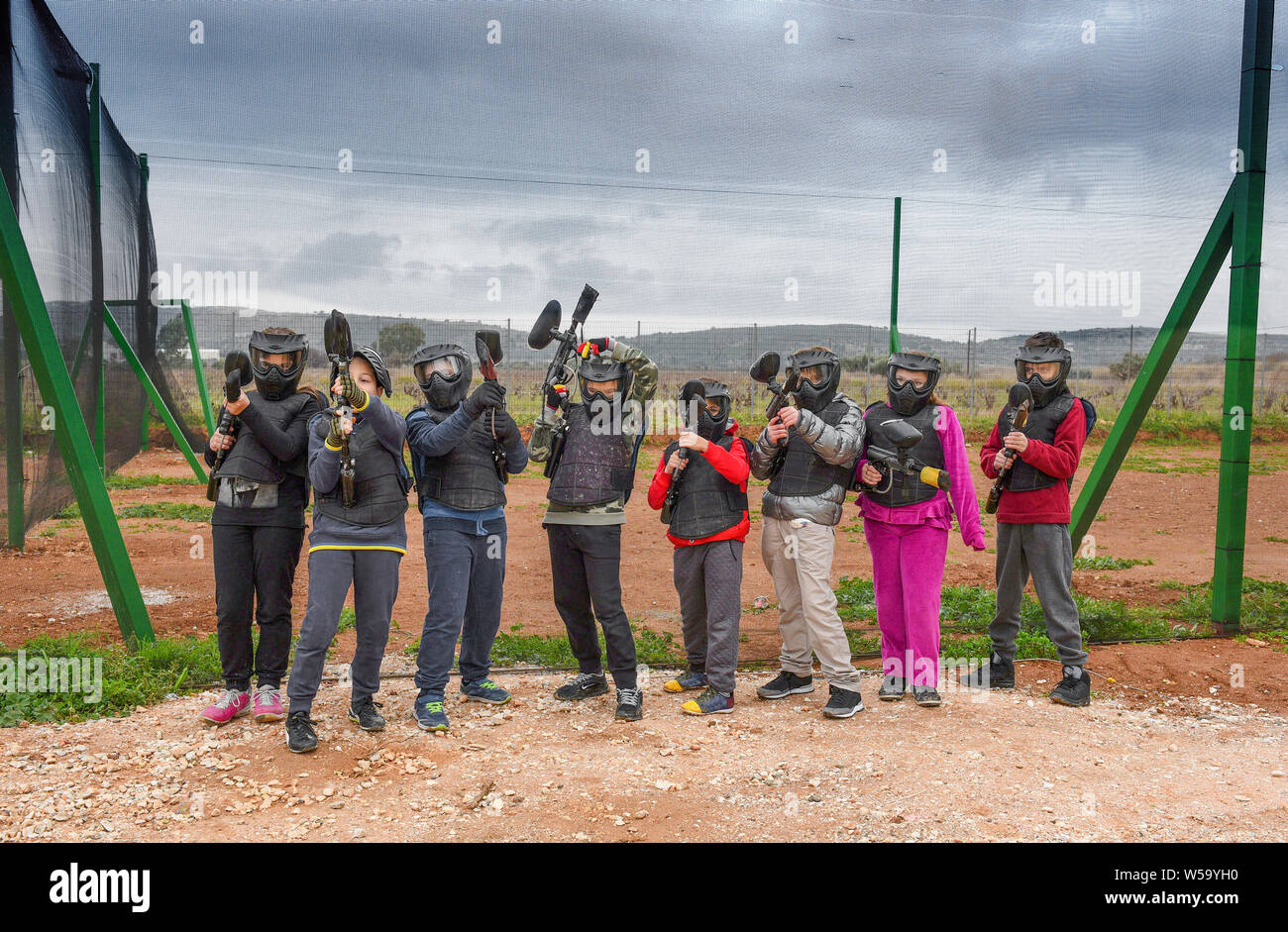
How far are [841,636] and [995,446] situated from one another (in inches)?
57.1

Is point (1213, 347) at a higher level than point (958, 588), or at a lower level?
higher

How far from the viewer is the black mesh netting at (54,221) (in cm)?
762

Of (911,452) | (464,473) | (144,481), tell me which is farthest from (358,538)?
(144,481)

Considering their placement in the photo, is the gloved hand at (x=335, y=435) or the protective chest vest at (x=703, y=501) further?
the protective chest vest at (x=703, y=501)

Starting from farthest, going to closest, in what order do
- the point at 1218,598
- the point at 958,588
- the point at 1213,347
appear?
the point at 1213,347 → the point at 958,588 → the point at 1218,598

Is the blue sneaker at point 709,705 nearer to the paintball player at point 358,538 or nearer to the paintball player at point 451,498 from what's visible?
the paintball player at point 451,498

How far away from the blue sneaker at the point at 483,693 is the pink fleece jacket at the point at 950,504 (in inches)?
83.8

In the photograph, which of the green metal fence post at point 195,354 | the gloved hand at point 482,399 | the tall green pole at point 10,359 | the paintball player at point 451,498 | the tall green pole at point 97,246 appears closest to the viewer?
the gloved hand at point 482,399

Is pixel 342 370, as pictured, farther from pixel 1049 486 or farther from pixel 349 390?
pixel 1049 486

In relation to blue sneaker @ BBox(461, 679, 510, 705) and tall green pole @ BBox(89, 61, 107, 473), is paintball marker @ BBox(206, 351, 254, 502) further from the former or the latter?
tall green pole @ BBox(89, 61, 107, 473)

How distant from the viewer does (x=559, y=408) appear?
4.87 meters

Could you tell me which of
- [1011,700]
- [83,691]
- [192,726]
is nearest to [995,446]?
[1011,700]

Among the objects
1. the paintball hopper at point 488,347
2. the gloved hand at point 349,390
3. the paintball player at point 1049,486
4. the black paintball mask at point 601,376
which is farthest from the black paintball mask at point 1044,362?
the gloved hand at point 349,390

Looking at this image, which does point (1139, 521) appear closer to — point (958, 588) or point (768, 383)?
point (958, 588)
